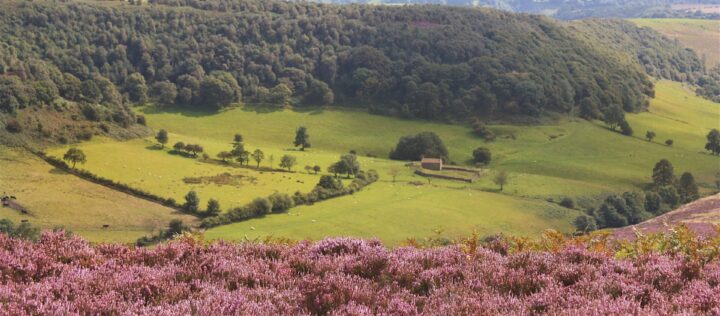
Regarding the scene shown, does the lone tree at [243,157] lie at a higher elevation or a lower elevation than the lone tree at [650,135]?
lower

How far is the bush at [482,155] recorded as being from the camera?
5261 inches

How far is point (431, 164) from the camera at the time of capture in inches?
4867

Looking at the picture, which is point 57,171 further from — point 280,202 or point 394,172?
point 394,172

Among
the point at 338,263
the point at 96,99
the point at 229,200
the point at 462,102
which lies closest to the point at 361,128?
the point at 462,102

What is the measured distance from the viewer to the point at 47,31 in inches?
7500

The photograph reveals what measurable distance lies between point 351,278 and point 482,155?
128m

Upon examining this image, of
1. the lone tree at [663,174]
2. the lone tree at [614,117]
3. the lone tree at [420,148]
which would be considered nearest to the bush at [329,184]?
the lone tree at [420,148]

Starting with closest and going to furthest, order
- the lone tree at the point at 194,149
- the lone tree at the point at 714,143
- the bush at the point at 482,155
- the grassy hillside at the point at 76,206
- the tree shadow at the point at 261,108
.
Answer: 1. the grassy hillside at the point at 76,206
2. the lone tree at the point at 194,149
3. the bush at the point at 482,155
4. the lone tree at the point at 714,143
5. the tree shadow at the point at 261,108

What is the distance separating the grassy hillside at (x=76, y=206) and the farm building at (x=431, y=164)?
57483 mm

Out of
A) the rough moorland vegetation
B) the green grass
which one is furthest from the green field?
the rough moorland vegetation

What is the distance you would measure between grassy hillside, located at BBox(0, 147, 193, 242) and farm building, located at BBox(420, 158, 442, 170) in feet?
189

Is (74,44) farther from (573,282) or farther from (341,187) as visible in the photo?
(573,282)

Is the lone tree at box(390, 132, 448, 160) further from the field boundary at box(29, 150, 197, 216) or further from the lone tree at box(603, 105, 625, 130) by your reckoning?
the field boundary at box(29, 150, 197, 216)

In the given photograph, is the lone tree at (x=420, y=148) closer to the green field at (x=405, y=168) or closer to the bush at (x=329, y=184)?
the green field at (x=405, y=168)
